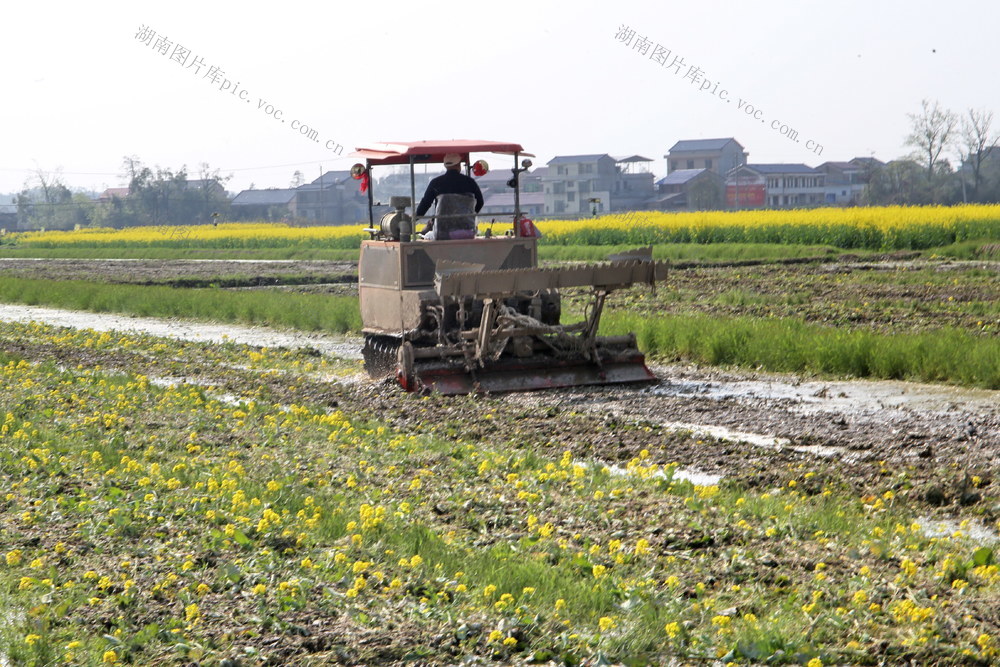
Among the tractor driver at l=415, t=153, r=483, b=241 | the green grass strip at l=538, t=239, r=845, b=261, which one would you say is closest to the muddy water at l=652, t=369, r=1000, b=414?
the tractor driver at l=415, t=153, r=483, b=241

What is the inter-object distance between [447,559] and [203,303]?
63.9 feet

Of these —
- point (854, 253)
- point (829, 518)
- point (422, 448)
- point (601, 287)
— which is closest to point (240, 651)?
point (829, 518)

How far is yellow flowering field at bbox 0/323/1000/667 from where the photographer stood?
518 centimetres

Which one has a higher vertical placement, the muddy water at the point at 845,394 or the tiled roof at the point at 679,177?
the tiled roof at the point at 679,177

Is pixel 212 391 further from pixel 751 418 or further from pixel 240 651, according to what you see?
pixel 240 651

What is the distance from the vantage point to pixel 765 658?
16.5 ft

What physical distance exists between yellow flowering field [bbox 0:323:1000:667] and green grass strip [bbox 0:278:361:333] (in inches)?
451

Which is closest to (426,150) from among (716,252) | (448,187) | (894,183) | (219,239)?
(448,187)

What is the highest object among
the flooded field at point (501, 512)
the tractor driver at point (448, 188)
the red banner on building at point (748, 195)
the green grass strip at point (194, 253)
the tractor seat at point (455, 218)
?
the red banner on building at point (748, 195)

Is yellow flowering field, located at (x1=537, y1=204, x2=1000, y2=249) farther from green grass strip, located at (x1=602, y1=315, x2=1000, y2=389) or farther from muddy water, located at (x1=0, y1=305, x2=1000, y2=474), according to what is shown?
muddy water, located at (x1=0, y1=305, x2=1000, y2=474)

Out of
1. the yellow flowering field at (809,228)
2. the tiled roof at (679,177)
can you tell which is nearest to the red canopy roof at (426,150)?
the yellow flowering field at (809,228)

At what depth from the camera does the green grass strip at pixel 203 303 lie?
2125 centimetres

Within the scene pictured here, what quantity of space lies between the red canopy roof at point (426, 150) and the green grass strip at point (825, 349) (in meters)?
3.52

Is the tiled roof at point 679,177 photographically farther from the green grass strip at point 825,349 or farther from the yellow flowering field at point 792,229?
the green grass strip at point 825,349
